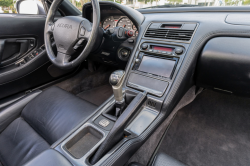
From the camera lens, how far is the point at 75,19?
1.13 meters

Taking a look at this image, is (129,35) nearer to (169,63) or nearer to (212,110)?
(169,63)

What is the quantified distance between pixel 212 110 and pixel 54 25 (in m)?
1.60

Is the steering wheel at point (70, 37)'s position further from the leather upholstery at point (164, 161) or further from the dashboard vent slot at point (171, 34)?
the leather upholstery at point (164, 161)

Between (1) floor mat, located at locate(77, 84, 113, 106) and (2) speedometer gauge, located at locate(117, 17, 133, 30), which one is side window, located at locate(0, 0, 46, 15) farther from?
(1) floor mat, located at locate(77, 84, 113, 106)

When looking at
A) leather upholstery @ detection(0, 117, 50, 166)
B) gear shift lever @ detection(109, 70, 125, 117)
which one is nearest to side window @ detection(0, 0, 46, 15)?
leather upholstery @ detection(0, 117, 50, 166)

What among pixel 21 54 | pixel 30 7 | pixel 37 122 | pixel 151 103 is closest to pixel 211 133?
pixel 151 103

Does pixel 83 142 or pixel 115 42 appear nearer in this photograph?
pixel 83 142

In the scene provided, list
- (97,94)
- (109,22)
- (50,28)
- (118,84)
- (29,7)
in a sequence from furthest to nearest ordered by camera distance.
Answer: (97,94) → (29,7) → (109,22) → (50,28) → (118,84)

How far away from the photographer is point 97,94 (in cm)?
218

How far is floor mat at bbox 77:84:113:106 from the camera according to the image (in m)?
2.06

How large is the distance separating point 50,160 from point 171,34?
3.24 feet

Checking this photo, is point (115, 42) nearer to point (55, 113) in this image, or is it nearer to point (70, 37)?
point (70, 37)

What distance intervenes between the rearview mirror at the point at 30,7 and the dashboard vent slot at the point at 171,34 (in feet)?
4.52

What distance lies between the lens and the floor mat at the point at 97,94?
2062mm
